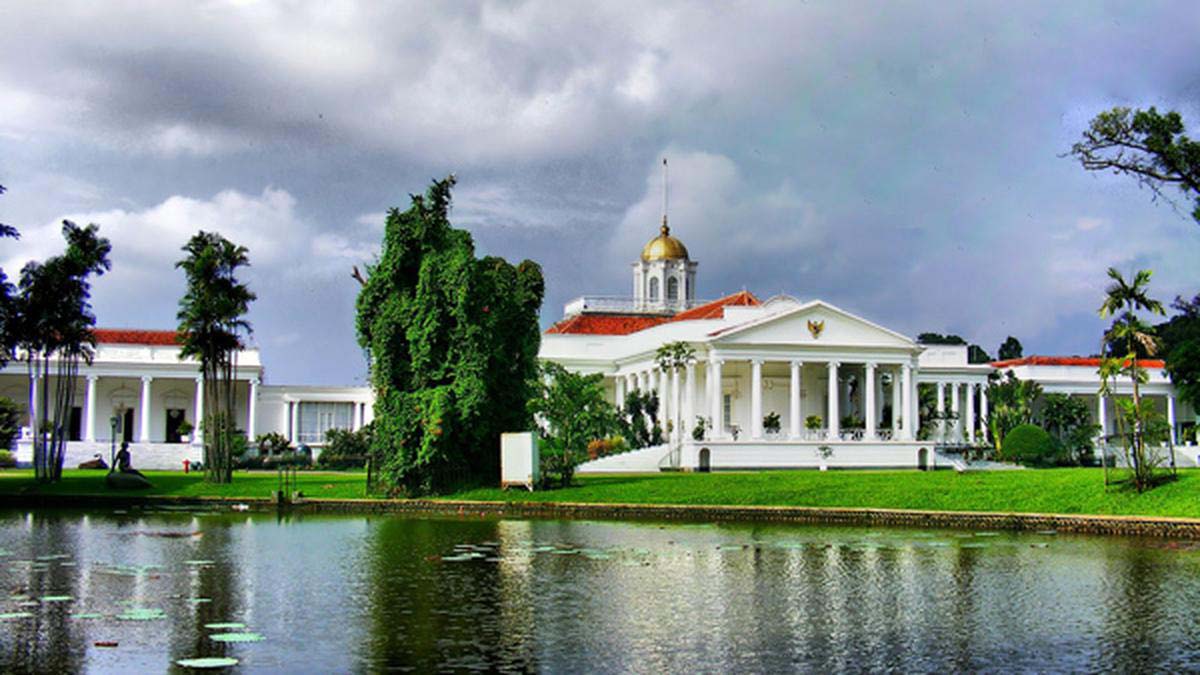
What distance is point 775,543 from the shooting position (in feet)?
80.0


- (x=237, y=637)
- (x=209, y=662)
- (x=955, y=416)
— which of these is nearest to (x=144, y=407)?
(x=955, y=416)

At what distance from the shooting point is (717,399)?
56500 millimetres

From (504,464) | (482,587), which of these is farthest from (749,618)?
(504,464)

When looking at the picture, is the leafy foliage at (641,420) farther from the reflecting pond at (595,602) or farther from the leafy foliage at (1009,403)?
the reflecting pond at (595,602)

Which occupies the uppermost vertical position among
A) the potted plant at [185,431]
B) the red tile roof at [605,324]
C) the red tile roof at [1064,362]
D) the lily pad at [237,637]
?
the red tile roof at [605,324]

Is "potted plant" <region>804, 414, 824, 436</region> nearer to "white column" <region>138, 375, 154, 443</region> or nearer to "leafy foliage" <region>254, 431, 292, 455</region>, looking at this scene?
"leafy foliage" <region>254, 431, 292, 455</region>

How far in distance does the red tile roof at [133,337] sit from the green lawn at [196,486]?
23.1 metres

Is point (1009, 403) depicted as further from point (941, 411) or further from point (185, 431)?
point (185, 431)

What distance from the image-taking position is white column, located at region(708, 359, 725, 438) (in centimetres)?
5581

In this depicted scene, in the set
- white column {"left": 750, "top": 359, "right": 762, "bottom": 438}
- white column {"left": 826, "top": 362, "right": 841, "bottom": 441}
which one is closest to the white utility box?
white column {"left": 750, "top": 359, "right": 762, "bottom": 438}

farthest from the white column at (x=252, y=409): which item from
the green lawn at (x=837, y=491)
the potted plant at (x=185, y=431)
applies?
the green lawn at (x=837, y=491)

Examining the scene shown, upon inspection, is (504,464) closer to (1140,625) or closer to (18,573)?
(18,573)

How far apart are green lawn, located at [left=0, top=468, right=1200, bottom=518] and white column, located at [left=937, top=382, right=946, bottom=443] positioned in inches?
1023

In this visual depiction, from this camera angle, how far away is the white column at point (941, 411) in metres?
65.8
